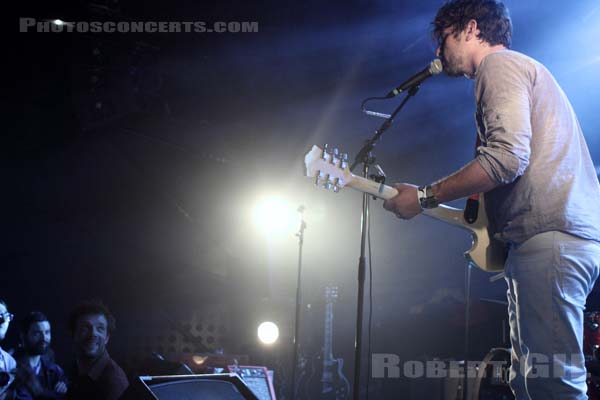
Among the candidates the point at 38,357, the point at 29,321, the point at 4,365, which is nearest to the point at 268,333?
the point at 38,357

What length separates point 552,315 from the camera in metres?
1.68

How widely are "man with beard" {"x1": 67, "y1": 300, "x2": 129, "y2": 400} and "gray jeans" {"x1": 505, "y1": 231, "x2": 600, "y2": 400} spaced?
90.3 inches

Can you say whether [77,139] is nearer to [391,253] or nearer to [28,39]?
[28,39]

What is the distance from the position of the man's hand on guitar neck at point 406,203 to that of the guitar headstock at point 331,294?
5492 millimetres

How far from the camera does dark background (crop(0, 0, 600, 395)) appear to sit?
17.7 feet

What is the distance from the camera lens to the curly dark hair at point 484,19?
2164 millimetres

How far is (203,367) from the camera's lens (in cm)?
470

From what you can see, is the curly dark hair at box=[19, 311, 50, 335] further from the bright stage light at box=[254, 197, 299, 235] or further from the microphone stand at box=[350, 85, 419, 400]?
the microphone stand at box=[350, 85, 419, 400]

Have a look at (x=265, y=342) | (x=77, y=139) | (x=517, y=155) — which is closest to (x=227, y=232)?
(x=265, y=342)

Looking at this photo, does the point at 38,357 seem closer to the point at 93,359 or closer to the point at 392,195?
the point at 93,359

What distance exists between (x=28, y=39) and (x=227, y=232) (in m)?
3.46

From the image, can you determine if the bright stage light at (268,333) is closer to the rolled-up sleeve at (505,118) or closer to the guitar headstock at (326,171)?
the guitar headstock at (326,171)

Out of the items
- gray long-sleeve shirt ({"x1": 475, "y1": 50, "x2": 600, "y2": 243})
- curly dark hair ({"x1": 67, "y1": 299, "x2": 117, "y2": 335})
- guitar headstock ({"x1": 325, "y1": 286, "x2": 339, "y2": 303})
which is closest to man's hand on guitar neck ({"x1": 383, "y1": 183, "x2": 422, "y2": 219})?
gray long-sleeve shirt ({"x1": 475, "y1": 50, "x2": 600, "y2": 243})

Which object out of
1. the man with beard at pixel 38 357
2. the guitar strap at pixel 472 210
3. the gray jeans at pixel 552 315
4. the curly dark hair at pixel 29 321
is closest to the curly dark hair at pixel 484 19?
the guitar strap at pixel 472 210
